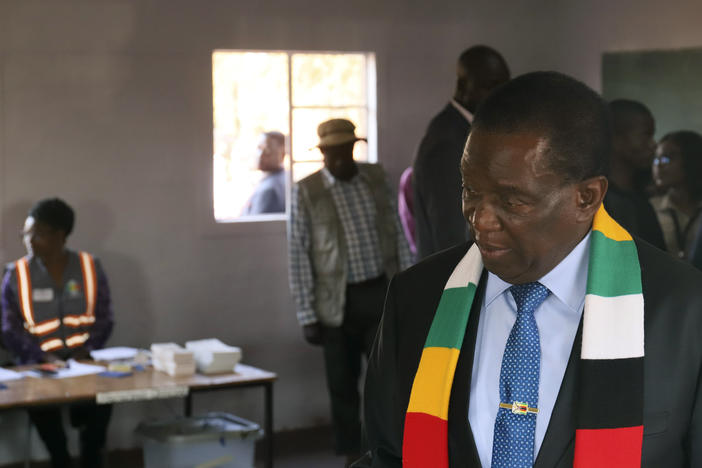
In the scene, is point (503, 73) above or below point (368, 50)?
below

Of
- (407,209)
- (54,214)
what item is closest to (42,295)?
(54,214)

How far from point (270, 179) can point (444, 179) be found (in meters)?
2.71

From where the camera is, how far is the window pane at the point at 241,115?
615 cm

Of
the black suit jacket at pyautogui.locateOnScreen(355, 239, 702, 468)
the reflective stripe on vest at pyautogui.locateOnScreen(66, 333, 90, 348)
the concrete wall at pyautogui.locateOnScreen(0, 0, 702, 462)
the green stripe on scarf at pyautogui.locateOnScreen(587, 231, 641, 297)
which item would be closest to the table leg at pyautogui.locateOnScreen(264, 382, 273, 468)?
the reflective stripe on vest at pyautogui.locateOnScreen(66, 333, 90, 348)

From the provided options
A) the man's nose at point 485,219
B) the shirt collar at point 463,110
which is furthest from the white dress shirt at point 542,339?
the shirt collar at point 463,110

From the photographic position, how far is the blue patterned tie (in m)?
1.43

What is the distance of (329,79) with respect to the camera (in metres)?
6.46

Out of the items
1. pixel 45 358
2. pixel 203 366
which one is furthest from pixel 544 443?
pixel 45 358

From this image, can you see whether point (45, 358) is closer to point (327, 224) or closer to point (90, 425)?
point (90, 425)

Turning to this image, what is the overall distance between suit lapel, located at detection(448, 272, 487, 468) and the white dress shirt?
0.6 inches

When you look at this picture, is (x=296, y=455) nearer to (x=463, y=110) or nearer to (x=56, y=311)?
(x=56, y=311)

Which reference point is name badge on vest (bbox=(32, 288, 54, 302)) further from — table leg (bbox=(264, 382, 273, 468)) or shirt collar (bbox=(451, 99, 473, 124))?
shirt collar (bbox=(451, 99, 473, 124))

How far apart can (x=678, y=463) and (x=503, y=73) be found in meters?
2.83

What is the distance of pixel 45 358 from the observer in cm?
515
